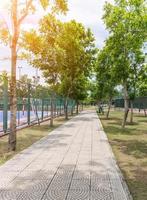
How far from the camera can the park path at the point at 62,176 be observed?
660cm

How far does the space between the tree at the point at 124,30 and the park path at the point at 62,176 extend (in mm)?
8547

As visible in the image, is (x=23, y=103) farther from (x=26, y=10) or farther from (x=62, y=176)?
(x=62, y=176)

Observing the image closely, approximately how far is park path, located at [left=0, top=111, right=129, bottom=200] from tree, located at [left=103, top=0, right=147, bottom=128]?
8.55m

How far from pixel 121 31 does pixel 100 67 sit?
1281 centimetres

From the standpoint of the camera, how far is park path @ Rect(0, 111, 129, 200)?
660 centimetres

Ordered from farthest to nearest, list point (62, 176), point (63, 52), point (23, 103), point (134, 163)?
point (63, 52) → point (23, 103) → point (134, 163) → point (62, 176)

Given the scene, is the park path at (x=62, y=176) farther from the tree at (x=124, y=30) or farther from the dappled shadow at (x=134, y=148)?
the tree at (x=124, y=30)

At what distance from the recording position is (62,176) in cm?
809

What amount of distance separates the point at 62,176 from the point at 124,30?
513 inches

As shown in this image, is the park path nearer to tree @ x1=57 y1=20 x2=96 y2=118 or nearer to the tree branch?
the tree branch

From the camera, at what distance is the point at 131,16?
63.8 ft

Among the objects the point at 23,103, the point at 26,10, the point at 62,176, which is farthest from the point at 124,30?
the point at 62,176

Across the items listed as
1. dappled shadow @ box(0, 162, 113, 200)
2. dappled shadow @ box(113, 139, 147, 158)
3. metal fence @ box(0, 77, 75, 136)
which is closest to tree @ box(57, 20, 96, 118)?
metal fence @ box(0, 77, 75, 136)

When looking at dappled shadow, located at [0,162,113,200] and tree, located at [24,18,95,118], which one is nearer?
dappled shadow, located at [0,162,113,200]
